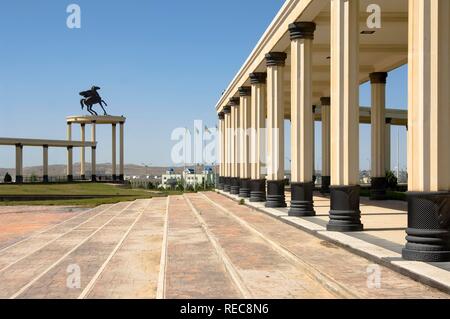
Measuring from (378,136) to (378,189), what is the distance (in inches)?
110

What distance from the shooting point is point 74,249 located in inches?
550

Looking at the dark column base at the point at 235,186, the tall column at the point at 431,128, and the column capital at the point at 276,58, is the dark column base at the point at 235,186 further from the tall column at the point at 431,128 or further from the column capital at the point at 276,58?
the tall column at the point at 431,128

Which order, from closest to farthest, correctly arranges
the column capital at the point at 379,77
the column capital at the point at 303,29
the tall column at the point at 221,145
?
the column capital at the point at 303,29
the column capital at the point at 379,77
the tall column at the point at 221,145

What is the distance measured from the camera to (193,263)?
11484mm

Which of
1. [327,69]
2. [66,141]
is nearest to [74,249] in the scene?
[327,69]

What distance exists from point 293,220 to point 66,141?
232 ft

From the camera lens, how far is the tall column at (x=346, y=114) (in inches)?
601

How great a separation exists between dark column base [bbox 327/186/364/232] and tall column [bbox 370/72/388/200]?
14.9 meters

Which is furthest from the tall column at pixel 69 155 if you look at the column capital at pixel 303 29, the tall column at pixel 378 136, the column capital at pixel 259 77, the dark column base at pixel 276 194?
the column capital at pixel 303 29

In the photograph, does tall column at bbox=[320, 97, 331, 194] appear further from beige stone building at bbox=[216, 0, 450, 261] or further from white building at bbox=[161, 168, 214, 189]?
white building at bbox=[161, 168, 214, 189]

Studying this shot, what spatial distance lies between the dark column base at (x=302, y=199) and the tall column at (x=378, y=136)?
10.7 meters

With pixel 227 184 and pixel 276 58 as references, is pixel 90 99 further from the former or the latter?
pixel 276 58

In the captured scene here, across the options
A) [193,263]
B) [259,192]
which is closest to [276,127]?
[259,192]
